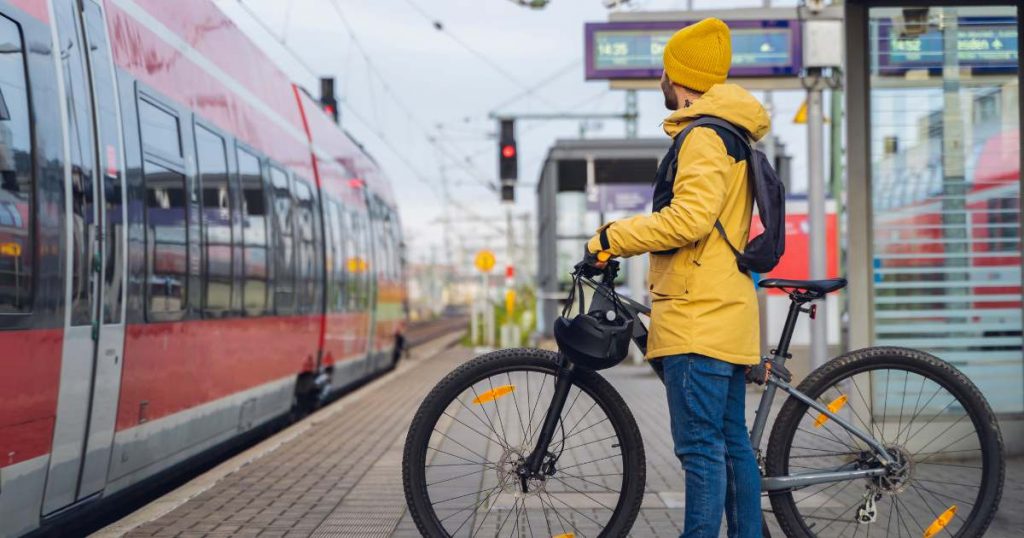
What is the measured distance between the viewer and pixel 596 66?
14078 millimetres

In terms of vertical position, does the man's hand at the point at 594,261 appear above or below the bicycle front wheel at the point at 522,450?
above

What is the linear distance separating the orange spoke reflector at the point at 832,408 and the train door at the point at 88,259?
2995 mm

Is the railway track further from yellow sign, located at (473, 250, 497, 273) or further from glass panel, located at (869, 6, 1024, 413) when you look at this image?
glass panel, located at (869, 6, 1024, 413)

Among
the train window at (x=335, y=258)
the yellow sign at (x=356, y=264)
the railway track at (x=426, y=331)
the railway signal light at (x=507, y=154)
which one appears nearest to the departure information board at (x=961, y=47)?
the train window at (x=335, y=258)

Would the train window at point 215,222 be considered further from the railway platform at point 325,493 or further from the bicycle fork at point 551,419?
the bicycle fork at point 551,419

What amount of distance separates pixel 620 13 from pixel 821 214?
3514 millimetres

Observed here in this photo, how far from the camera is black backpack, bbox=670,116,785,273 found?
3.74 metres

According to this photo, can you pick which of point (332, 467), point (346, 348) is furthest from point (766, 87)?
point (332, 467)

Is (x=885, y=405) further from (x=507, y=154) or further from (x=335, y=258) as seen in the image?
(x=507, y=154)

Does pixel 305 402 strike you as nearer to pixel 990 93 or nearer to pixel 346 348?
pixel 346 348

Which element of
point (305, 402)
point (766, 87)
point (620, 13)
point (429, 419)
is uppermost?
point (620, 13)

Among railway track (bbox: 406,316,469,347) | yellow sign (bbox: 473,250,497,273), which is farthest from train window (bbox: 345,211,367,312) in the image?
yellow sign (bbox: 473,250,497,273)

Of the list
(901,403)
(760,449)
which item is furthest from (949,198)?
(760,449)

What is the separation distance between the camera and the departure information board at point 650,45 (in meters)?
13.1
